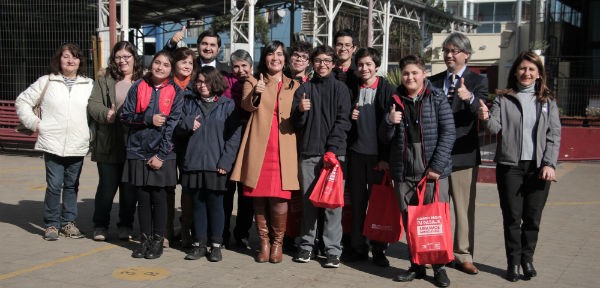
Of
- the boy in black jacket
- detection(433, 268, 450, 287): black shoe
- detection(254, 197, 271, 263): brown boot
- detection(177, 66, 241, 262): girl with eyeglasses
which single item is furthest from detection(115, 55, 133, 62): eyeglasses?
detection(433, 268, 450, 287): black shoe

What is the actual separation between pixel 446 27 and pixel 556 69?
20395mm

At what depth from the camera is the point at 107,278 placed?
531 centimetres

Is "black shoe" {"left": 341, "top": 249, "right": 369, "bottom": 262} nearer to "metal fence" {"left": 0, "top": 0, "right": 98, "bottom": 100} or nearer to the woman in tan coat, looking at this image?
the woman in tan coat

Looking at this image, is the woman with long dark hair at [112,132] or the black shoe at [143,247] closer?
the black shoe at [143,247]

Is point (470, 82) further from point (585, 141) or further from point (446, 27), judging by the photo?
point (446, 27)

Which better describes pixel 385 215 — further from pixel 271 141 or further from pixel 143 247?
pixel 143 247

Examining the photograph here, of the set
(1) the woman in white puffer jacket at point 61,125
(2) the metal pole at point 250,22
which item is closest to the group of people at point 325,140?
(1) the woman in white puffer jacket at point 61,125

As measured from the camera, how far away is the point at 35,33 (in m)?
13.2

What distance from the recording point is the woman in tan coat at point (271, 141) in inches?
227

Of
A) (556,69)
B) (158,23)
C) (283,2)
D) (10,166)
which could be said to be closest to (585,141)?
(556,69)

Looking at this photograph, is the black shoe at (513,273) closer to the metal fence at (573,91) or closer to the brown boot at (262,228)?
the brown boot at (262,228)

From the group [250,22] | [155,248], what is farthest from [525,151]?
[250,22]

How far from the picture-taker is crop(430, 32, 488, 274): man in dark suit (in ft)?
18.3

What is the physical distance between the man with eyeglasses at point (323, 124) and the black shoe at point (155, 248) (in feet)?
4.72
